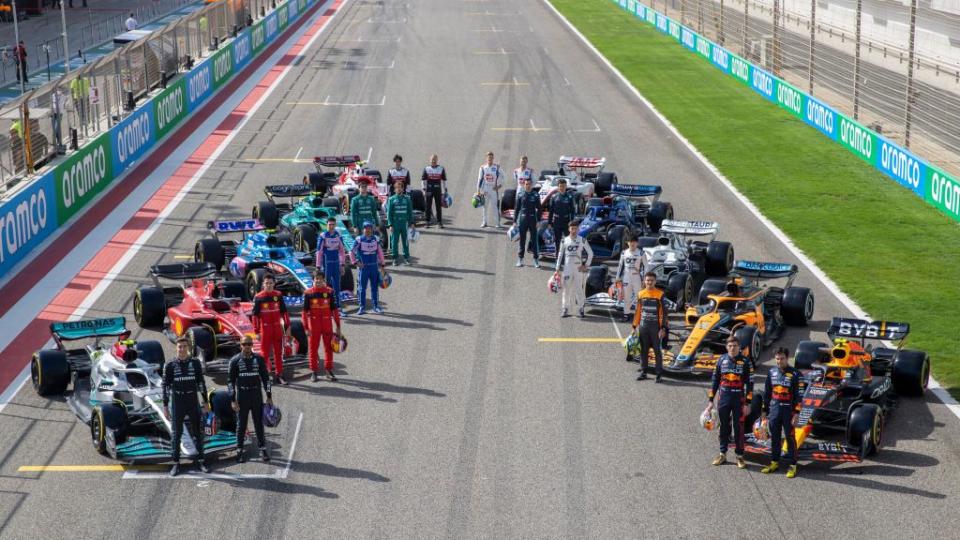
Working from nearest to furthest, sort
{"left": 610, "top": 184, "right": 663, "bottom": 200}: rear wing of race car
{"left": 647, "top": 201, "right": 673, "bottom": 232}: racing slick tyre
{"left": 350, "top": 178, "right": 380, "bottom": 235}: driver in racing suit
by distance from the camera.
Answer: {"left": 350, "top": 178, "right": 380, "bottom": 235}: driver in racing suit < {"left": 647, "top": 201, "right": 673, "bottom": 232}: racing slick tyre < {"left": 610, "top": 184, "right": 663, "bottom": 200}: rear wing of race car

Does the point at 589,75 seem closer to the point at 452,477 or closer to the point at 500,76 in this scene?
the point at 500,76

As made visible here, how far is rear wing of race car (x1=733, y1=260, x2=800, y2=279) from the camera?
885 inches

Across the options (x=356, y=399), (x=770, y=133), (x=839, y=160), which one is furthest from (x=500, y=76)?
(x=356, y=399)

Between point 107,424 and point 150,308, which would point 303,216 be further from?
point 107,424

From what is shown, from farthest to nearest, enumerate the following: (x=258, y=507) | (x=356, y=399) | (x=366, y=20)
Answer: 1. (x=366, y=20)
2. (x=356, y=399)
3. (x=258, y=507)

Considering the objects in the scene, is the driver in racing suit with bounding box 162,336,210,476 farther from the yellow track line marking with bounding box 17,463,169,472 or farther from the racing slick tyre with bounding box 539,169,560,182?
the racing slick tyre with bounding box 539,169,560,182

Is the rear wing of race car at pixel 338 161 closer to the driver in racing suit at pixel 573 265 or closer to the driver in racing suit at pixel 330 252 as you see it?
the driver in racing suit at pixel 330 252

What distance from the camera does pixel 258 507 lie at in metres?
15.3

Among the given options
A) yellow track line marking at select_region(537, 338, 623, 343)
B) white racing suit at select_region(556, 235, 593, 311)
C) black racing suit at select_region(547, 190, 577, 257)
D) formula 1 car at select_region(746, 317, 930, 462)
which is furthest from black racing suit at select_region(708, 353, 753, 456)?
black racing suit at select_region(547, 190, 577, 257)

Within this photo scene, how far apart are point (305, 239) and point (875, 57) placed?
34.1 m

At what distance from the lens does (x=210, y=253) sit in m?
24.8

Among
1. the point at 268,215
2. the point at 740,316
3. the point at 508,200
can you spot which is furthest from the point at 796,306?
the point at 268,215

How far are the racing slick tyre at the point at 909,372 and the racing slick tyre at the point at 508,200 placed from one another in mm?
12623

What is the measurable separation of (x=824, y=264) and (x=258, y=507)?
1505 centimetres
